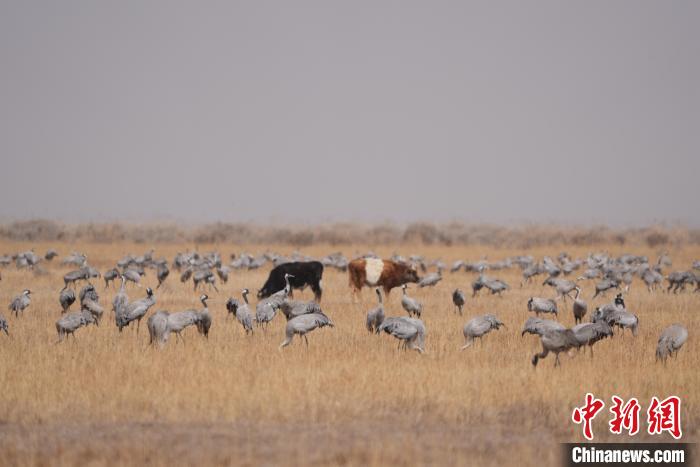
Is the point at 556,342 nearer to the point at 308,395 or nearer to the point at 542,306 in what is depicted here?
the point at 308,395

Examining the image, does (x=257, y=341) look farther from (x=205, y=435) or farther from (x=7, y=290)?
(x=7, y=290)

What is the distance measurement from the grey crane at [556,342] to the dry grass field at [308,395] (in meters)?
0.21

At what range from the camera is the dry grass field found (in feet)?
29.3

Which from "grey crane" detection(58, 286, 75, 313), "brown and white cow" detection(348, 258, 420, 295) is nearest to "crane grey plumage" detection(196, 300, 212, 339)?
"grey crane" detection(58, 286, 75, 313)

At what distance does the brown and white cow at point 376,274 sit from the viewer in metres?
25.8

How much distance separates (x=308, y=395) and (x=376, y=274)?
1481cm

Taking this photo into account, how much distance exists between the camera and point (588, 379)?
12.3m

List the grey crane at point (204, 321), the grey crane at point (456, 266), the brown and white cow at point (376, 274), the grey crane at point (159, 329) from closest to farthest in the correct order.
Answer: the grey crane at point (159, 329), the grey crane at point (204, 321), the brown and white cow at point (376, 274), the grey crane at point (456, 266)

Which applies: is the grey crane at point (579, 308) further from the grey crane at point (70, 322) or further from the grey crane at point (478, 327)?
the grey crane at point (70, 322)

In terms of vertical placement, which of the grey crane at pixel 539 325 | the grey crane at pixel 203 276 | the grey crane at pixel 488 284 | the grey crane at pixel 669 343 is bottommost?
the grey crane at pixel 669 343

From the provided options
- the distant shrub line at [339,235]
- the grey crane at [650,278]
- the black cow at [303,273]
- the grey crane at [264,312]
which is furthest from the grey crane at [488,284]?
the distant shrub line at [339,235]

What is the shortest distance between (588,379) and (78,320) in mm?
9009

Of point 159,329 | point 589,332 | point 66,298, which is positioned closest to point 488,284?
point 589,332

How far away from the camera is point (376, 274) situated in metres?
25.9
